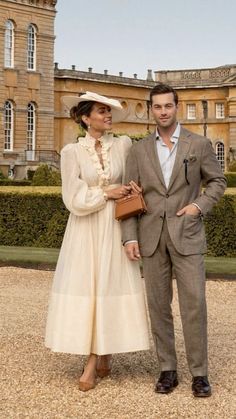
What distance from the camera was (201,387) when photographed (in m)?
5.67

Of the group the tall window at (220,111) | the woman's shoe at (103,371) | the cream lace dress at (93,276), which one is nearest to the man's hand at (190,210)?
the cream lace dress at (93,276)

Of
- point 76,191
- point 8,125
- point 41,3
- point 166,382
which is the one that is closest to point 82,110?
point 76,191

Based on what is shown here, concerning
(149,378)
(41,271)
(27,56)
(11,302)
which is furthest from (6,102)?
(149,378)

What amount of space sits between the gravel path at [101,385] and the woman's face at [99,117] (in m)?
1.57

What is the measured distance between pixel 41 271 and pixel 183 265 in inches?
273

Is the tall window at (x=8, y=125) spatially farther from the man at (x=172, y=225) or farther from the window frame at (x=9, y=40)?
the man at (x=172, y=225)

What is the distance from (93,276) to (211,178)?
915 mm

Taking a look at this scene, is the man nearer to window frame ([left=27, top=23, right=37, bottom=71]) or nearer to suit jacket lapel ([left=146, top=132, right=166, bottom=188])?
suit jacket lapel ([left=146, top=132, right=166, bottom=188])

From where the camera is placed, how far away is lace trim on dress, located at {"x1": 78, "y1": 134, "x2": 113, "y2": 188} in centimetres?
602

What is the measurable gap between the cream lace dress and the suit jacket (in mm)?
201

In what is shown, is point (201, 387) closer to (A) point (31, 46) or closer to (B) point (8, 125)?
(B) point (8, 125)

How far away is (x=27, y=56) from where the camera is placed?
42.7 meters

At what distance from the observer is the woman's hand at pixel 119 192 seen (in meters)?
5.84

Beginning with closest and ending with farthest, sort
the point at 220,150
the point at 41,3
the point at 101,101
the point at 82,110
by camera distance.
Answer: the point at 101,101 < the point at 82,110 < the point at 41,3 < the point at 220,150
